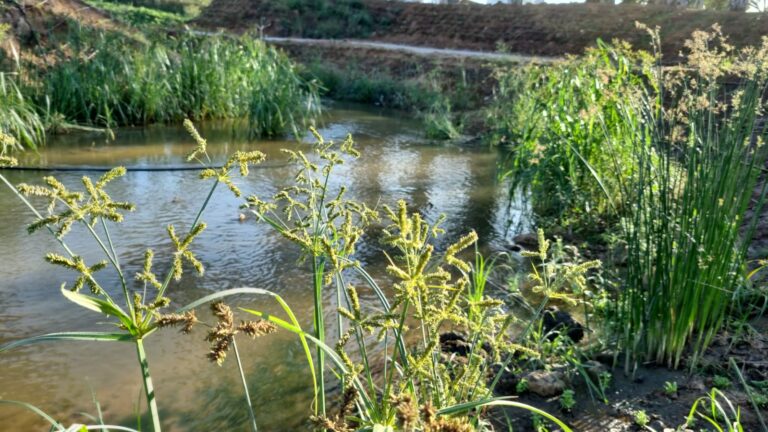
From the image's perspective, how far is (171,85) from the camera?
942 cm

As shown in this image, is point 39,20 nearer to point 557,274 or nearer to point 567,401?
point 557,274

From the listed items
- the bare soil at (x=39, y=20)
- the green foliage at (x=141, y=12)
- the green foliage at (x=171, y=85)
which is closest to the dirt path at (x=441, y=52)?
the green foliage at (x=171, y=85)

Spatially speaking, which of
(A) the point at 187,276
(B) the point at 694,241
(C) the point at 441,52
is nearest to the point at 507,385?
(B) the point at 694,241

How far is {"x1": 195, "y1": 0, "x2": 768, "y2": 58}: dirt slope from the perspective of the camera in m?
15.3

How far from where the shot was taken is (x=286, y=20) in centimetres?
2686

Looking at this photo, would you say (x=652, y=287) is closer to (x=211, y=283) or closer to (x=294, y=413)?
(x=294, y=413)

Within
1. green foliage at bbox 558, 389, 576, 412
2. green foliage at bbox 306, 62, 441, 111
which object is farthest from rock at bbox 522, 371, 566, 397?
green foliage at bbox 306, 62, 441, 111

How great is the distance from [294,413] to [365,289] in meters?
1.38

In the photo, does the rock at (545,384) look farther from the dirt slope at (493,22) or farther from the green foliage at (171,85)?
the dirt slope at (493,22)

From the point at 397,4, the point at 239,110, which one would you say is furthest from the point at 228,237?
the point at 397,4

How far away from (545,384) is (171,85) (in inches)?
323

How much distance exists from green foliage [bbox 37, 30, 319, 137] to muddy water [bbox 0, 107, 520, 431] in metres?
0.53

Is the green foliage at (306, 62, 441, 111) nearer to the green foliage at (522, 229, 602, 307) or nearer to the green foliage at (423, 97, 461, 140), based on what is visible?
the green foliage at (423, 97, 461, 140)

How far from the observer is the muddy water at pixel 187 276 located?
277 cm
